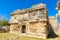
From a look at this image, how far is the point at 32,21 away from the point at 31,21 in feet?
0.58

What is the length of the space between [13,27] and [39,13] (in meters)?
5.33

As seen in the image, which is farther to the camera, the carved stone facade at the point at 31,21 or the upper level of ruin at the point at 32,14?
the upper level of ruin at the point at 32,14

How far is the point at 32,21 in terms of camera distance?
1496 cm

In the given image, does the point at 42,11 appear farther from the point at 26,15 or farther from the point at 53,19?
the point at 53,19

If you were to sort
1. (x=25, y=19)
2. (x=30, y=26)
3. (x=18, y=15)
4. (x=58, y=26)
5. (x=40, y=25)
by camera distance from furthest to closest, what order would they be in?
(x=58, y=26) < (x=18, y=15) < (x=25, y=19) < (x=30, y=26) < (x=40, y=25)

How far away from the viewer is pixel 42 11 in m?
14.6

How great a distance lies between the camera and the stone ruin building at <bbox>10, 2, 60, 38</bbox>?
1405 centimetres

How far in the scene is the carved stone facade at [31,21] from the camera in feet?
46.1

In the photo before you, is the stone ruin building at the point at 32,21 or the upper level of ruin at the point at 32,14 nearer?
the stone ruin building at the point at 32,21

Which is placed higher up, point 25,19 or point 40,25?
point 25,19

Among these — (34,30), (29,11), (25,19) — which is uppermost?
(29,11)

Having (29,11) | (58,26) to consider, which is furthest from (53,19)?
(29,11)

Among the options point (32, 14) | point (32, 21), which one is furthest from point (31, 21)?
point (32, 14)

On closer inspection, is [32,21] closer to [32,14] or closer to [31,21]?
[31,21]
